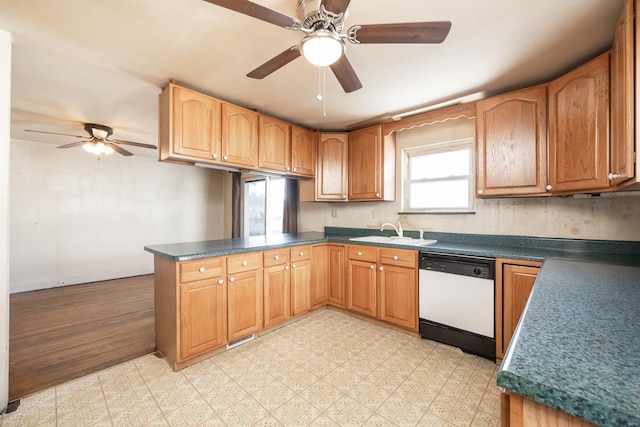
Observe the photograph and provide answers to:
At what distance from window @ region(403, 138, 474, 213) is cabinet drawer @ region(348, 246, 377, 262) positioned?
0.78 m

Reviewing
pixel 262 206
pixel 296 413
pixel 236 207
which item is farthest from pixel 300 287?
pixel 236 207

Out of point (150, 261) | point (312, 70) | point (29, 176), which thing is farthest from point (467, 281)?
point (29, 176)

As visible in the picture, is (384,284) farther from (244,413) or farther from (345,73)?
(345,73)

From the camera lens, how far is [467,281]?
225 cm

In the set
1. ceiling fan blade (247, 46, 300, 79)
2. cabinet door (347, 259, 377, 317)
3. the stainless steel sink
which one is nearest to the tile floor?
cabinet door (347, 259, 377, 317)

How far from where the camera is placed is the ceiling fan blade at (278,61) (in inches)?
59.7

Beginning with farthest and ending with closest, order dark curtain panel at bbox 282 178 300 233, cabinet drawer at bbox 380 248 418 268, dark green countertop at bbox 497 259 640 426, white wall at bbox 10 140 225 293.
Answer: dark curtain panel at bbox 282 178 300 233, white wall at bbox 10 140 225 293, cabinet drawer at bbox 380 248 418 268, dark green countertop at bbox 497 259 640 426

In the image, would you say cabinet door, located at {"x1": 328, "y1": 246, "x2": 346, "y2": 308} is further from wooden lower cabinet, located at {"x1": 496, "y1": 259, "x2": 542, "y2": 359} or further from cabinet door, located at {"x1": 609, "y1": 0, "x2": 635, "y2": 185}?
cabinet door, located at {"x1": 609, "y1": 0, "x2": 635, "y2": 185}

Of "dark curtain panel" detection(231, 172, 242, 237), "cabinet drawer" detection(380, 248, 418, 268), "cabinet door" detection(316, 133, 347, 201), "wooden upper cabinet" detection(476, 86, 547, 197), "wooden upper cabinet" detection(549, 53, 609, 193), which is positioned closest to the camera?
"wooden upper cabinet" detection(549, 53, 609, 193)

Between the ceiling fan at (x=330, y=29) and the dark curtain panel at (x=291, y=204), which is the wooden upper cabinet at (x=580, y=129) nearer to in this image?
the ceiling fan at (x=330, y=29)

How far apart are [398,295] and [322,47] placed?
226 centimetres

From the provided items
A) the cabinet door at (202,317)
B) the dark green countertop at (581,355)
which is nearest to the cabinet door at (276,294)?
the cabinet door at (202,317)

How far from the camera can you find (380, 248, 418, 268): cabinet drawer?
101 inches

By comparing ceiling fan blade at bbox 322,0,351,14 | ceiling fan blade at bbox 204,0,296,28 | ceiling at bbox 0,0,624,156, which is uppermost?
ceiling at bbox 0,0,624,156
